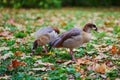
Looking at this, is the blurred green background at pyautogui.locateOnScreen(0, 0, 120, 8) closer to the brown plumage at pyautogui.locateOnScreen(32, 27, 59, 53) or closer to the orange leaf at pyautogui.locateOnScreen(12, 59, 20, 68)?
the brown plumage at pyautogui.locateOnScreen(32, 27, 59, 53)

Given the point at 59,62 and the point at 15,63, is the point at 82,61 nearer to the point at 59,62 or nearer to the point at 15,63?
the point at 59,62

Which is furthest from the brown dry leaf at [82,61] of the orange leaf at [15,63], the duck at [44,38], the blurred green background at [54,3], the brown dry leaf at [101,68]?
the blurred green background at [54,3]

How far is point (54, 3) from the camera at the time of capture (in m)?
15.6

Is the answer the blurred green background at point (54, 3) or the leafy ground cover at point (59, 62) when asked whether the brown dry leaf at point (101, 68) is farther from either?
the blurred green background at point (54, 3)

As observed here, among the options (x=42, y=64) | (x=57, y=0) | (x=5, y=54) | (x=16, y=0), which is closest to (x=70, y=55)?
(x=42, y=64)

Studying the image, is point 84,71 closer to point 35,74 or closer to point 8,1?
point 35,74

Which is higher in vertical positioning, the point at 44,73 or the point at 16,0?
the point at 44,73

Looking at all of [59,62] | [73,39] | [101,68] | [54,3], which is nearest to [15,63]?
[59,62]

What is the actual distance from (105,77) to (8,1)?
1162 cm

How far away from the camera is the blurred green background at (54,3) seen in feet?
49.6

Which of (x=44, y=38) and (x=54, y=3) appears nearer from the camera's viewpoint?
(x=44, y=38)

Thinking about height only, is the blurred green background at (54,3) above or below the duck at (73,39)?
below

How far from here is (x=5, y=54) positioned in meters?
5.58

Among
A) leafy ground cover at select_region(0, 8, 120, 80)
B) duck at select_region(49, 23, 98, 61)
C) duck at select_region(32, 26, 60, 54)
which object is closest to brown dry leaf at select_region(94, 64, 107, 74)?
leafy ground cover at select_region(0, 8, 120, 80)
